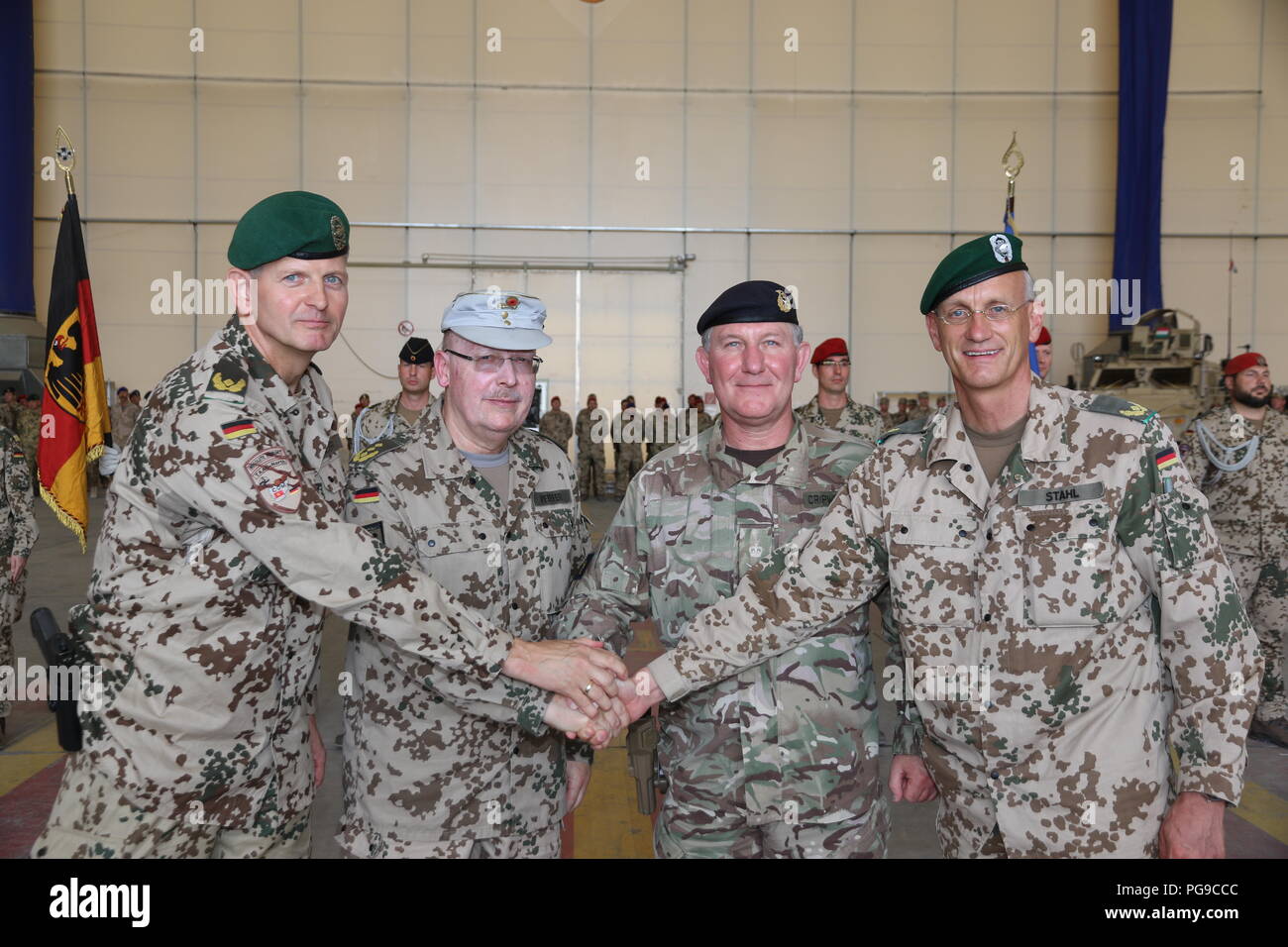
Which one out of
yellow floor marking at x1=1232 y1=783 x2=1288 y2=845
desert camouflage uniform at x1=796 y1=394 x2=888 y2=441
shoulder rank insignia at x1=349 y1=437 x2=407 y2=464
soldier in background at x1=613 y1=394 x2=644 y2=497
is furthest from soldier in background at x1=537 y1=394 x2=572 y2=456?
shoulder rank insignia at x1=349 y1=437 x2=407 y2=464

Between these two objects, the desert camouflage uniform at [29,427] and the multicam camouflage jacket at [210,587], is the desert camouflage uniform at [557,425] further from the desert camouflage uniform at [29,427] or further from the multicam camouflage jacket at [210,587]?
the multicam camouflage jacket at [210,587]

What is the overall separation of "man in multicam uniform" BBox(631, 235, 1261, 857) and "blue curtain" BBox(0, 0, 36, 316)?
20344mm

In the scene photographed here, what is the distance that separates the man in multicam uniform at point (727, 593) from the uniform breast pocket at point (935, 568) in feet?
0.95

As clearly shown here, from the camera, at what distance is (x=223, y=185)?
750 inches

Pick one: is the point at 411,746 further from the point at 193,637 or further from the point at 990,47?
the point at 990,47

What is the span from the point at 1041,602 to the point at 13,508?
5309mm

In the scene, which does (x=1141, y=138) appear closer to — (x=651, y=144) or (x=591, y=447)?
(x=651, y=144)

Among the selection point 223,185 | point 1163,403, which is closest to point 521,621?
point 1163,403

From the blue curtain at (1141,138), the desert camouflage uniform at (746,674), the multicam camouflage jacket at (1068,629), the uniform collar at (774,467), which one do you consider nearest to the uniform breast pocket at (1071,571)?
the multicam camouflage jacket at (1068,629)

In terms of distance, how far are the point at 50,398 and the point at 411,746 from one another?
477 cm

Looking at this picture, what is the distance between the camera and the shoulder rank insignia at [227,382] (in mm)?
2111

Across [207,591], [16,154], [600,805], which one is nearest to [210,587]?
[207,591]

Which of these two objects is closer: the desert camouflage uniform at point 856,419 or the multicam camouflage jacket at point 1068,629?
the multicam camouflage jacket at point 1068,629

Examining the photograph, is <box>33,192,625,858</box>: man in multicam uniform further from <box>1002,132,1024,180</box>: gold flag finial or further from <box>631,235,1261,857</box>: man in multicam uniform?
<box>1002,132,1024,180</box>: gold flag finial
